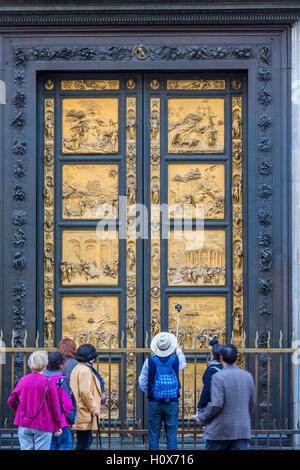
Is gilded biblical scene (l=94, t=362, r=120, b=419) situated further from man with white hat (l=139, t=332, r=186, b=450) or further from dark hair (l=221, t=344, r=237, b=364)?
dark hair (l=221, t=344, r=237, b=364)

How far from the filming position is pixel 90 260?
1082cm

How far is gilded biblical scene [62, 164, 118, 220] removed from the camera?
10844 millimetres

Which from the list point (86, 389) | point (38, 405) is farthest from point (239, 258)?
point (38, 405)

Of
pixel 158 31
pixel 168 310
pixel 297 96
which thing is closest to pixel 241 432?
pixel 168 310

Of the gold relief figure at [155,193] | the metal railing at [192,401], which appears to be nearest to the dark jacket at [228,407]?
the metal railing at [192,401]

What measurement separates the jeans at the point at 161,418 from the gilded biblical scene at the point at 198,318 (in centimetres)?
217

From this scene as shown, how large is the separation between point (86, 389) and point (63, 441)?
60 cm

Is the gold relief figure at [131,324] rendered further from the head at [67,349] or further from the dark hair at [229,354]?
the dark hair at [229,354]

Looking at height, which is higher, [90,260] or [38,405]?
[90,260]

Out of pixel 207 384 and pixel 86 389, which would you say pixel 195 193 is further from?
pixel 86 389

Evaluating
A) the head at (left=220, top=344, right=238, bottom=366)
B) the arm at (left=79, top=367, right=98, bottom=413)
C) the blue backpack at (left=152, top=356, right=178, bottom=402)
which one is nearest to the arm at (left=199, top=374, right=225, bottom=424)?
the head at (left=220, top=344, right=238, bottom=366)

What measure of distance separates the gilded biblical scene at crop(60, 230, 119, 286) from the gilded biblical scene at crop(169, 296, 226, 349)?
3.21ft

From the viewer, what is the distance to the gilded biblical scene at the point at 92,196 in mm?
10844

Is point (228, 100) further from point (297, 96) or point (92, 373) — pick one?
point (92, 373)
